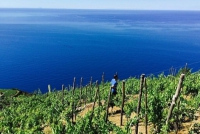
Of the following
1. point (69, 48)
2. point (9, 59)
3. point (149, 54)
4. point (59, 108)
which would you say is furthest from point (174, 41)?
point (59, 108)

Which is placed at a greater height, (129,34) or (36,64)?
Answer: (129,34)

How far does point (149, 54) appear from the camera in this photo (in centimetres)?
11638

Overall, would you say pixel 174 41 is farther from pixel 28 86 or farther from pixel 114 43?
pixel 28 86

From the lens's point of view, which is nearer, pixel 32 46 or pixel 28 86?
pixel 28 86

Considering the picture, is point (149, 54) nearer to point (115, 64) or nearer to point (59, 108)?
point (115, 64)

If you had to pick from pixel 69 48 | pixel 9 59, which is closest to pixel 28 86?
pixel 9 59

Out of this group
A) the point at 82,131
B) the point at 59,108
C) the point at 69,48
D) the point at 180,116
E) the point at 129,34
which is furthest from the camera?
the point at 129,34

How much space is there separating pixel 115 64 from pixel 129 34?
6036 cm

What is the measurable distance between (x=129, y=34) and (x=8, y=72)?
84.0m

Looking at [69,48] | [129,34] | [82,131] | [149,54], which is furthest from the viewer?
[129,34]

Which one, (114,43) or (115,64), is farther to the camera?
(114,43)

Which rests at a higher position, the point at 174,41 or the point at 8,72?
the point at 174,41

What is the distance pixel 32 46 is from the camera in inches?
5177

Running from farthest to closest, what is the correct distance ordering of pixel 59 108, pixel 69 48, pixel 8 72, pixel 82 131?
pixel 69 48, pixel 8 72, pixel 59 108, pixel 82 131
